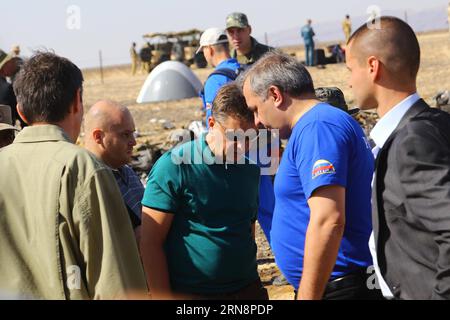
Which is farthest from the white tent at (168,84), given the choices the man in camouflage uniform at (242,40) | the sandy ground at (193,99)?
the sandy ground at (193,99)

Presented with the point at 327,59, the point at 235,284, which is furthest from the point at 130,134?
the point at 327,59

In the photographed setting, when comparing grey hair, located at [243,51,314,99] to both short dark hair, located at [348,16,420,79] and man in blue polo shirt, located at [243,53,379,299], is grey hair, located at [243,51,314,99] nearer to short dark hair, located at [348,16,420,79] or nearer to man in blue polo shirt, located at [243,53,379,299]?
man in blue polo shirt, located at [243,53,379,299]

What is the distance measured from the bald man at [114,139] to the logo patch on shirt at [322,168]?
1227mm

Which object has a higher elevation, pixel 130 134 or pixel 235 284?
pixel 130 134

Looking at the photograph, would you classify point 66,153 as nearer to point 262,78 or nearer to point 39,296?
point 39,296

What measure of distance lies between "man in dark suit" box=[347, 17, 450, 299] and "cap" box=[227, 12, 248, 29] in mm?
3788

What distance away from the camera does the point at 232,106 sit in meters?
3.49

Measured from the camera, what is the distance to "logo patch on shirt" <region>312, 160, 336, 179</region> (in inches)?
114

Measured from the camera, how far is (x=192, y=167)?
11.4 feet

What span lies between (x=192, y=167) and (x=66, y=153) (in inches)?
41.9

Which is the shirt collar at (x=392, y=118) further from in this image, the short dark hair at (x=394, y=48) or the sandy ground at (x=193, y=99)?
the sandy ground at (x=193, y=99)

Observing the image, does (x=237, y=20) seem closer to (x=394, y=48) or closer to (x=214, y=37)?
(x=214, y=37)

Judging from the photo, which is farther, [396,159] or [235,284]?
[235,284]

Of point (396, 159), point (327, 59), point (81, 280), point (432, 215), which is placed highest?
point (396, 159)
